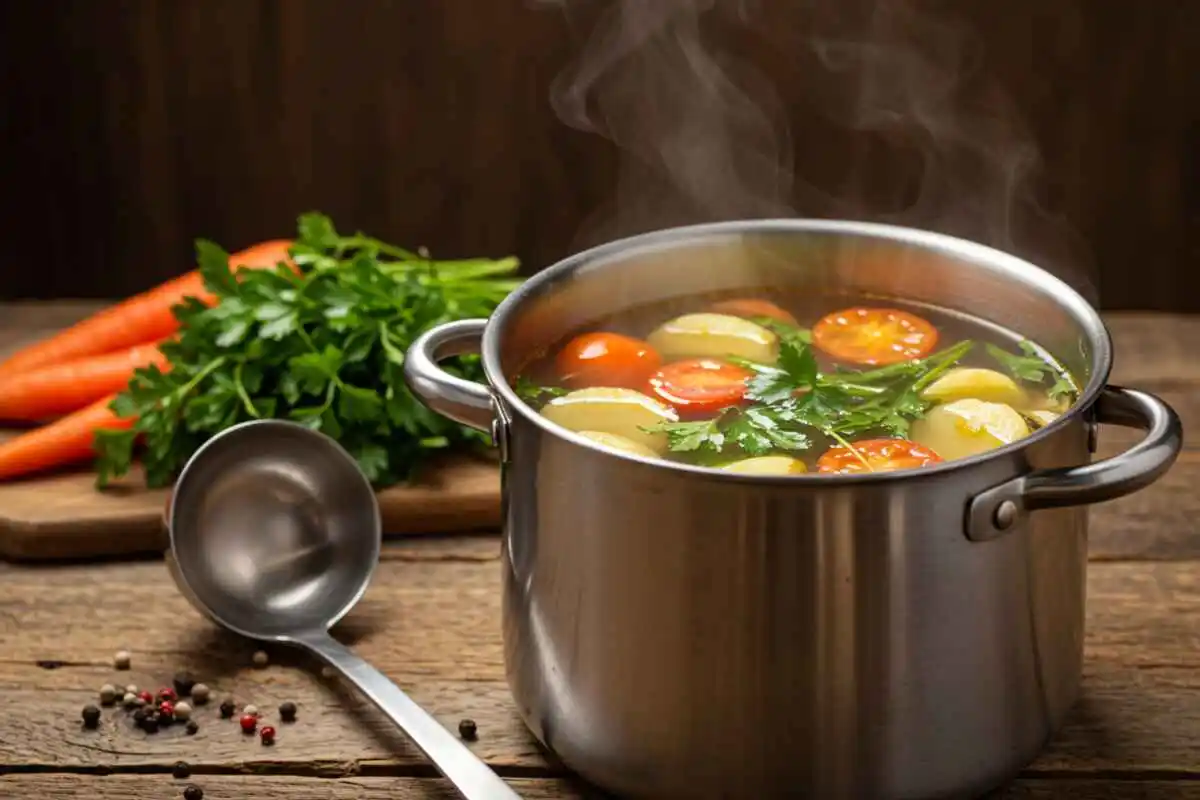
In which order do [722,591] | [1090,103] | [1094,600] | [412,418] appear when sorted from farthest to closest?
1. [1090,103]
2. [412,418]
3. [1094,600]
4. [722,591]

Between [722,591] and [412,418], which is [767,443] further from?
[412,418]

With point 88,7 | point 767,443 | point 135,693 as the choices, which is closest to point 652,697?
point 767,443

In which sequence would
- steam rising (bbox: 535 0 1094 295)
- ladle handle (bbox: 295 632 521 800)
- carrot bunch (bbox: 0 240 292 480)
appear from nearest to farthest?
ladle handle (bbox: 295 632 521 800) < carrot bunch (bbox: 0 240 292 480) < steam rising (bbox: 535 0 1094 295)

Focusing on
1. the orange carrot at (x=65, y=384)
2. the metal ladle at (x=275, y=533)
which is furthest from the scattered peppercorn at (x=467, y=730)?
the orange carrot at (x=65, y=384)

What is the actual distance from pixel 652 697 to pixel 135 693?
603 millimetres

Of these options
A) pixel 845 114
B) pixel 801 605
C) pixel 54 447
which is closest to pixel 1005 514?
pixel 801 605

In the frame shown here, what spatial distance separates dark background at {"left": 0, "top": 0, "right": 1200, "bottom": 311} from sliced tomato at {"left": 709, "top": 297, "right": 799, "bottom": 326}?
4.84 ft

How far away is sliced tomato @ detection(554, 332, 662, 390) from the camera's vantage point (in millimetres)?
1737

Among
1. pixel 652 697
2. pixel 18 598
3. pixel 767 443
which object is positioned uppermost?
pixel 767 443

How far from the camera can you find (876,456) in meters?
1.54

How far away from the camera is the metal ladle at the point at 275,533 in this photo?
1780mm

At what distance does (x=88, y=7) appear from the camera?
3.21 meters

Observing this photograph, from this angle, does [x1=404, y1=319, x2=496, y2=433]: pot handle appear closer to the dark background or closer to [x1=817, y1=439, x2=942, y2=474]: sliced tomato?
[x1=817, y1=439, x2=942, y2=474]: sliced tomato

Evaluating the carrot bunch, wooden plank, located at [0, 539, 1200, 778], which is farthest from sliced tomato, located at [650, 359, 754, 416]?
the carrot bunch
